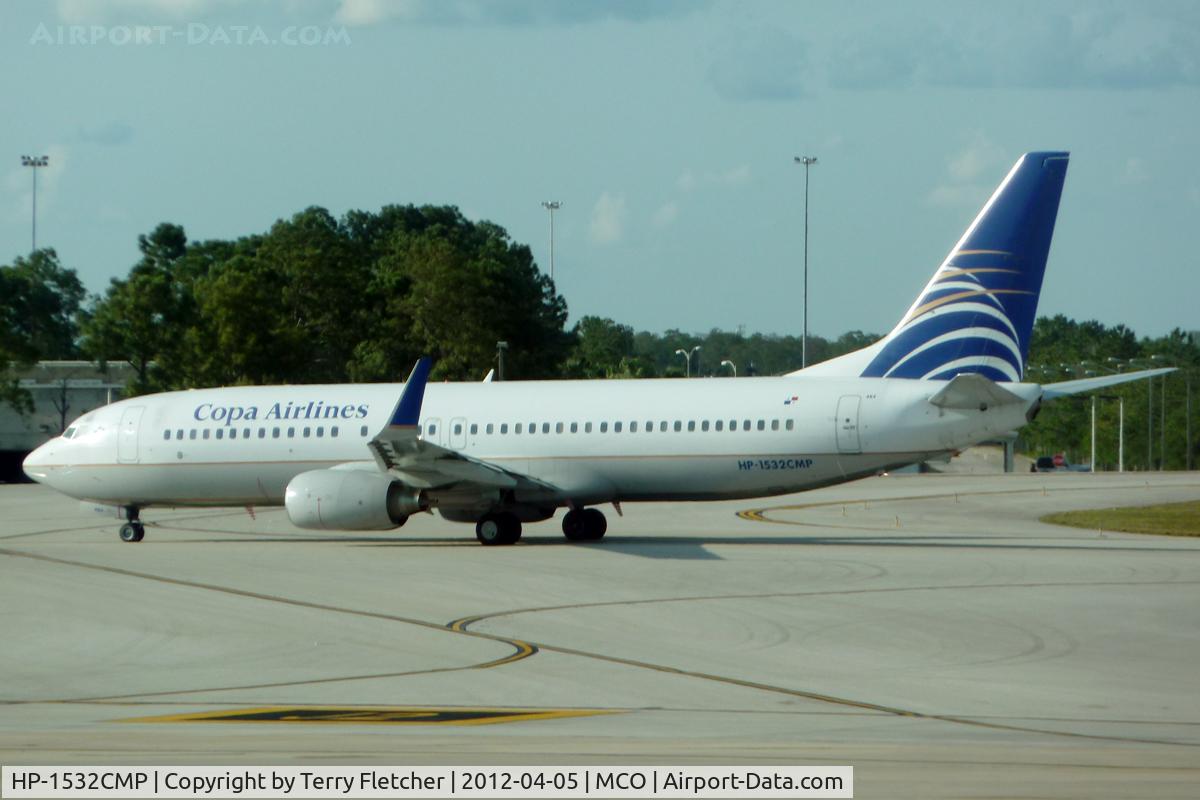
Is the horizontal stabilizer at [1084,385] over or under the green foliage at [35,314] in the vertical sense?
under

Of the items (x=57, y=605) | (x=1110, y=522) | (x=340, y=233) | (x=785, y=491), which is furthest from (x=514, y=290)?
(x=57, y=605)

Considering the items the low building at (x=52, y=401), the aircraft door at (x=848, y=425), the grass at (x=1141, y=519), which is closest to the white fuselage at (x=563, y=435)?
the aircraft door at (x=848, y=425)

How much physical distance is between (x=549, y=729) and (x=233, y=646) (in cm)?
636

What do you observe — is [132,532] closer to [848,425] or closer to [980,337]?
[848,425]

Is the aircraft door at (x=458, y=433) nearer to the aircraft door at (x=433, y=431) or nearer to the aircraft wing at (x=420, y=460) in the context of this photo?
the aircraft door at (x=433, y=431)

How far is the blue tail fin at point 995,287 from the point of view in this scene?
27750mm

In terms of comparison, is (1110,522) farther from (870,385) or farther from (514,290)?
(514,290)

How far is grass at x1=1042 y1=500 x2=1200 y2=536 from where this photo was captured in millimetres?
35094

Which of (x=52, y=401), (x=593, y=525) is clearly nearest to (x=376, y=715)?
(x=593, y=525)

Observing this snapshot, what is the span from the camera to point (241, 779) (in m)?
8.77

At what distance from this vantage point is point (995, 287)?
28.0 metres

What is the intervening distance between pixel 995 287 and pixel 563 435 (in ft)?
27.7

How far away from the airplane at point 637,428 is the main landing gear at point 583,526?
33 millimetres

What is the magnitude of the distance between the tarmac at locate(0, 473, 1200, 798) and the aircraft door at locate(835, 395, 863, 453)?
1.90 metres
